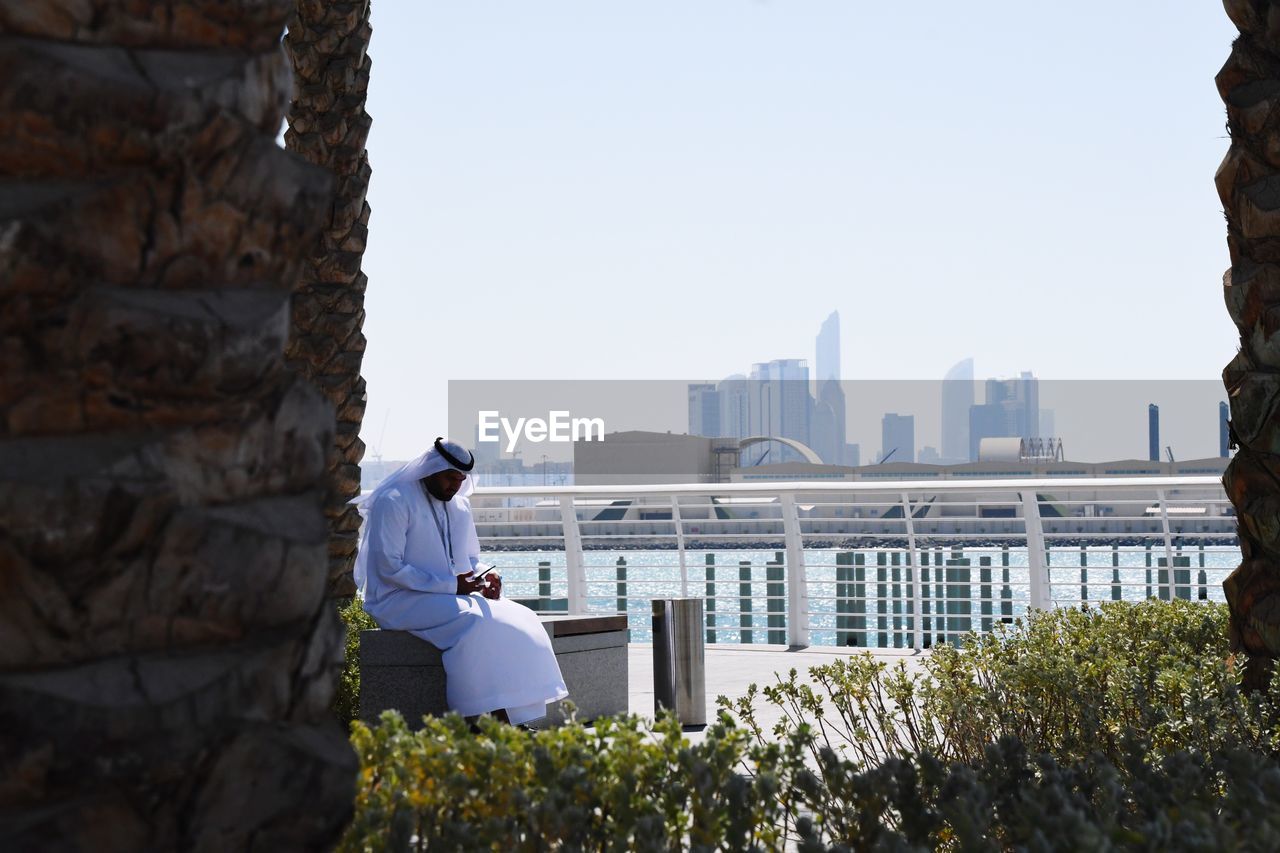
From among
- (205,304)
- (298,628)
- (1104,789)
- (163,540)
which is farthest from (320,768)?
(1104,789)

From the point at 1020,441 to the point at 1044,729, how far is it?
96241 millimetres

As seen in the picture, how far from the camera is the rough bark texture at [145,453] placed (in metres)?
1.73

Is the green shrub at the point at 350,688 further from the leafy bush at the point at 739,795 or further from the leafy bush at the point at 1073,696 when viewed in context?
the leafy bush at the point at 739,795

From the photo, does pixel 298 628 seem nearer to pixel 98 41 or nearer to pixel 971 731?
pixel 98 41

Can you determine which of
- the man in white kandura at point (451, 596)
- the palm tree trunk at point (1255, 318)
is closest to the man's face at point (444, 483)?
the man in white kandura at point (451, 596)

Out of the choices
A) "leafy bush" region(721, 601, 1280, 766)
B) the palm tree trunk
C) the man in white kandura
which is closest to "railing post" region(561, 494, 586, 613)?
the man in white kandura

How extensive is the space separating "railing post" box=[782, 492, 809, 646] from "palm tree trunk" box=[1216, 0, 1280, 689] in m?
6.76

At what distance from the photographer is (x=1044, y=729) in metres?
4.27

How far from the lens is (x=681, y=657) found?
7.82 metres

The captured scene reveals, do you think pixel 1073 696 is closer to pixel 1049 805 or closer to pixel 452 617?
pixel 1049 805

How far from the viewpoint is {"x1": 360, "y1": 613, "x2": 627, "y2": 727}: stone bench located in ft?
21.0

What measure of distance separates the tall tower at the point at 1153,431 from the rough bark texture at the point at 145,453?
11929cm

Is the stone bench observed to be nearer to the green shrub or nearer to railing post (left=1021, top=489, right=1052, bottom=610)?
the green shrub

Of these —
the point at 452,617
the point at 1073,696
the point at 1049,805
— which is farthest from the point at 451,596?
the point at 1049,805
